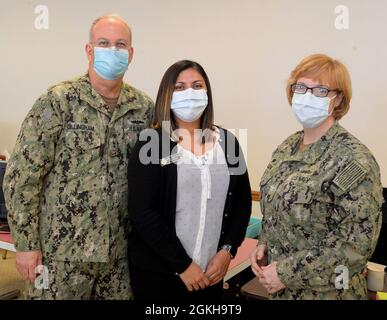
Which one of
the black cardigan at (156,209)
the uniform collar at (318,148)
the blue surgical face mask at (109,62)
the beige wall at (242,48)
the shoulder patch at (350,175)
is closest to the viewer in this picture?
the shoulder patch at (350,175)

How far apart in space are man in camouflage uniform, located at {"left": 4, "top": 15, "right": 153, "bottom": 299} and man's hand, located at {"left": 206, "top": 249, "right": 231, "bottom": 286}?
40 centimetres

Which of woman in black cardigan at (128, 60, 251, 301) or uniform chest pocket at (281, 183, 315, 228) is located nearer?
uniform chest pocket at (281, 183, 315, 228)

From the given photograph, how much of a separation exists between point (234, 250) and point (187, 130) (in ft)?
1.78

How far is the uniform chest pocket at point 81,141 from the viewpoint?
160 cm

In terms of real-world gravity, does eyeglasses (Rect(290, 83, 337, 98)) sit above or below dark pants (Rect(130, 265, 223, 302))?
above

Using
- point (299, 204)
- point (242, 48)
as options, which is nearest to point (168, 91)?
point (299, 204)

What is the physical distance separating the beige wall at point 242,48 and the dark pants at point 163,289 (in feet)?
5.48

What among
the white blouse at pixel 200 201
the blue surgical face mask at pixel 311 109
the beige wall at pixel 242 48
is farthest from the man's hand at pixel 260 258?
the beige wall at pixel 242 48

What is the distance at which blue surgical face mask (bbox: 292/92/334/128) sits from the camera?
4.61 feet

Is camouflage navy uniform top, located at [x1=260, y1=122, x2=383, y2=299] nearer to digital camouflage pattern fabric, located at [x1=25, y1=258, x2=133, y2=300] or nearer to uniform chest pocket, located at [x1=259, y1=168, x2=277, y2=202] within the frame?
uniform chest pocket, located at [x1=259, y1=168, x2=277, y2=202]

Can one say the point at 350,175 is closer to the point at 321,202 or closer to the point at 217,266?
the point at 321,202

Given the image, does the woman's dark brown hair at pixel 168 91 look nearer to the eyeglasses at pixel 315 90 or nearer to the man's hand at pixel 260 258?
the eyeglasses at pixel 315 90

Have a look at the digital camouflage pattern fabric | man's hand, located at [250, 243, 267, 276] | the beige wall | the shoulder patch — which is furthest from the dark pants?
the beige wall

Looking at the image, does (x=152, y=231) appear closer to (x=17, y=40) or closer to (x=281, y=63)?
(x=281, y=63)
